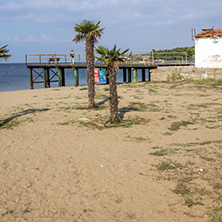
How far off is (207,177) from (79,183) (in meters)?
2.96

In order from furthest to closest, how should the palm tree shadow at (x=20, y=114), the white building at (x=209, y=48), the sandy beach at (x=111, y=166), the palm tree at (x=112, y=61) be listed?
the white building at (x=209, y=48) < the palm tree shadow at (x=20, y=114) < the palm tree at (x=112, y=61) < the sandy beach at (x=111, y=166)

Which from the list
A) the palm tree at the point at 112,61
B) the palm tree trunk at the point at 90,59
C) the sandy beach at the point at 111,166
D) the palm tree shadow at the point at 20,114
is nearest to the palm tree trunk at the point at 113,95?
the palm tree at the point at 112,61

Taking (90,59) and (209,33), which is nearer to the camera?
(90,59)

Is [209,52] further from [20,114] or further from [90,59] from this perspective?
[20,114]

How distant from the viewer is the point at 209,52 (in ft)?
88.0

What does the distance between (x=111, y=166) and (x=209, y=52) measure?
872 inches

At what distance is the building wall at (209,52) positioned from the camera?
86.5ft

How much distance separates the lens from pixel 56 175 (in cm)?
728

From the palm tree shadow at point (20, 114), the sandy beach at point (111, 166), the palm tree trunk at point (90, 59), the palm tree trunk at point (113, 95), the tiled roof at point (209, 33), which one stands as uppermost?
the tiled roof at point (209, 33)

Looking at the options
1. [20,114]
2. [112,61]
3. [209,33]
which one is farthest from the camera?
[209,33]

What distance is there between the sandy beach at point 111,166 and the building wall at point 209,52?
43.7 feet

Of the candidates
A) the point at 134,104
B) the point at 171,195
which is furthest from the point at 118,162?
the point at 134,104

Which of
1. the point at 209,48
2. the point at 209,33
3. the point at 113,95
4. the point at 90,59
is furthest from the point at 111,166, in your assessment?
the point at 209,33

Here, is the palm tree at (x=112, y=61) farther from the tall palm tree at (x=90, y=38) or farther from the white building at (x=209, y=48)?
the white building at (x=209, y=48)
